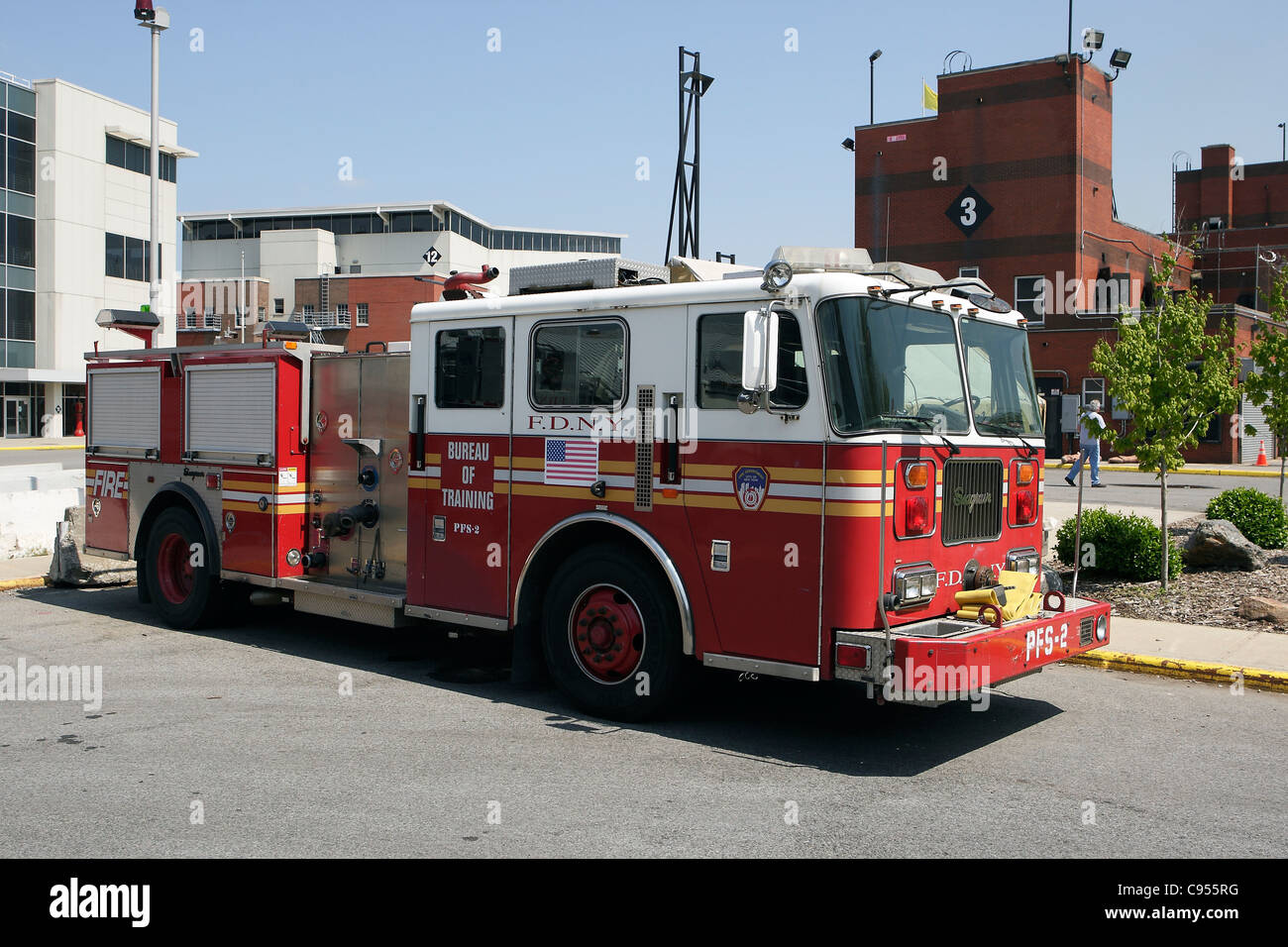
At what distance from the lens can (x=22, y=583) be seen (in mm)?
12266

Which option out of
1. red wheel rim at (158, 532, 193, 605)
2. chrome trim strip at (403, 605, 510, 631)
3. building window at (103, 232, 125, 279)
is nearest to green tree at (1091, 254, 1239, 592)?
chrome trim strip at (403, 605, 510, 631)

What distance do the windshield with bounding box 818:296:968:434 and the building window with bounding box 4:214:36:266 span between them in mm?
53860

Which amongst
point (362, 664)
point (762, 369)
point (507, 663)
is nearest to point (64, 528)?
point (362, 664)

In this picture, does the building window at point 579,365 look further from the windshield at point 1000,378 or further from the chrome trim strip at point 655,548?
the windshield at point 1000,378

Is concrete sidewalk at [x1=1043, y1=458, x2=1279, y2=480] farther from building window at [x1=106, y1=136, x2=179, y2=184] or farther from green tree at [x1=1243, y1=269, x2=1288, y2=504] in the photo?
building window at [x1=106, y1=136, x2=179, y2=184]

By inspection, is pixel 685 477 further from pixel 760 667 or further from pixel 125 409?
pixel 125 409

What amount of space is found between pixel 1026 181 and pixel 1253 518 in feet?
94.8

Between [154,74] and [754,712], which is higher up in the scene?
[154,74]

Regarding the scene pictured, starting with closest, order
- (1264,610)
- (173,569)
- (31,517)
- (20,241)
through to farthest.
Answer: (1264,610)
(173,569)
(31,517)
(20,241)

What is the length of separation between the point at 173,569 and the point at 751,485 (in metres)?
6.39

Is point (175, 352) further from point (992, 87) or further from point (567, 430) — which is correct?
point (992, 87)

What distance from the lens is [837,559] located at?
6086mm

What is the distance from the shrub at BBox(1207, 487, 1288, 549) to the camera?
497 inches

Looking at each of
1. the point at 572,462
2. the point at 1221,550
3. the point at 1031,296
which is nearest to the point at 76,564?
the point at 572,462
